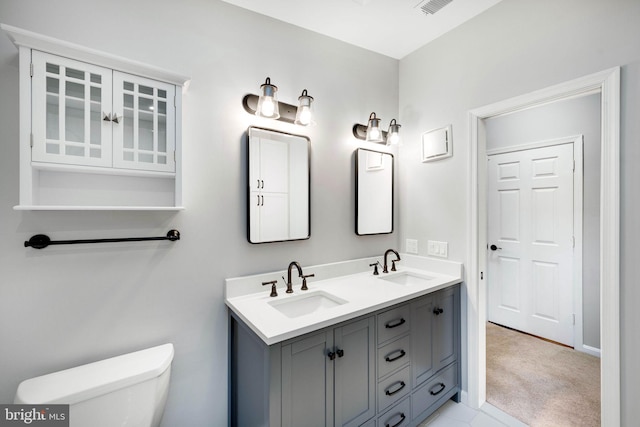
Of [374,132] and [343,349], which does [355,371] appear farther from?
[374,132]

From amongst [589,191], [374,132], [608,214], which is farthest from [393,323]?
[589,191]

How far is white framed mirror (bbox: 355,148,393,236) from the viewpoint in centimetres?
213

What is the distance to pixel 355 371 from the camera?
137 cm

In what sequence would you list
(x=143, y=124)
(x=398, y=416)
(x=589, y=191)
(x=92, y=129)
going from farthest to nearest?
1. (x=589, y=191)
2. (x=398, y=416)
3. (x=143, y=124)
4. (x=92, y=129)

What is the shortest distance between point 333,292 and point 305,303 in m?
0.19

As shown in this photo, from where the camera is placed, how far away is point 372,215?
2211 millimetres

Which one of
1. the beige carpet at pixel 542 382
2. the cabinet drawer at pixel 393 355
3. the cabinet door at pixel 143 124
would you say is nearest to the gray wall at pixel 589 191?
the beige carpet at pixel 542 382

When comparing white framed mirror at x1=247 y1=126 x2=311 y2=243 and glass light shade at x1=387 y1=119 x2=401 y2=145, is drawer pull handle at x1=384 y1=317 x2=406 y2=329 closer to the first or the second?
white framed mirror at x1=247 y1=126 x2=311 y2=243

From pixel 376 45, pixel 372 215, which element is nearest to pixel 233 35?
pixel 376 45

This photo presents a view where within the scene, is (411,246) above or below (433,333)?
above

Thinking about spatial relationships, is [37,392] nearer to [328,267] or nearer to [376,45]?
[328,267]

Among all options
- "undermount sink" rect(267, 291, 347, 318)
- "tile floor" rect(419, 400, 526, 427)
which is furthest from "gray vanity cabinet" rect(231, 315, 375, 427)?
"tile floor" rect(419, 400, 526, 427)

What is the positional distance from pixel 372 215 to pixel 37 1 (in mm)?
2195

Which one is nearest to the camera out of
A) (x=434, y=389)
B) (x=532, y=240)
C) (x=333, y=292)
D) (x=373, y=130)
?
(x=333, y=292)
